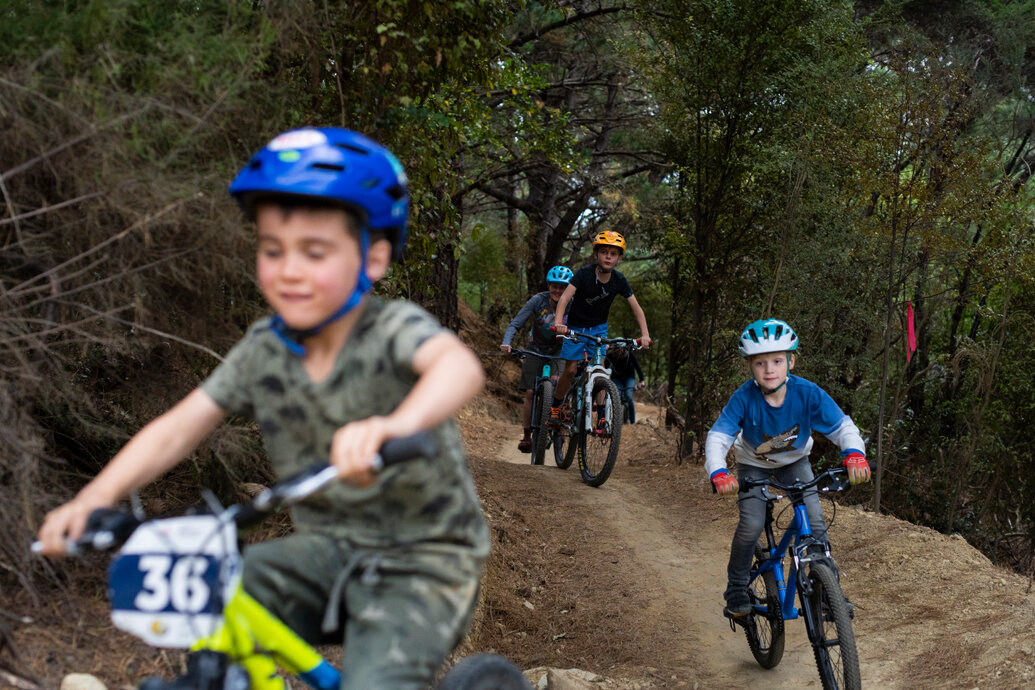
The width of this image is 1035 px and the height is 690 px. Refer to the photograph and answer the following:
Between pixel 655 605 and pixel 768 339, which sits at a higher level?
pixel 768 339

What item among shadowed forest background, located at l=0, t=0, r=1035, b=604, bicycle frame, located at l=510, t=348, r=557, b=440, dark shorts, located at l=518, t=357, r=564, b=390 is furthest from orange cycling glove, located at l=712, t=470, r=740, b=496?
dark shorts, located at l=518, t=357, r=564, b=390

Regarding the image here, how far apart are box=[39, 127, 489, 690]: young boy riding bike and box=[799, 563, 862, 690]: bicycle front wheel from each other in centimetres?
327

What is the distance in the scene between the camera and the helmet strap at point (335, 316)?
2387 millimetres

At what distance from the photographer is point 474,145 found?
13406 millimetres

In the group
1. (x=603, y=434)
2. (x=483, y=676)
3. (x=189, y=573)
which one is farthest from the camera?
(x=603, y=434)

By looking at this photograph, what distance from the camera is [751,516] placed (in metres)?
5.91

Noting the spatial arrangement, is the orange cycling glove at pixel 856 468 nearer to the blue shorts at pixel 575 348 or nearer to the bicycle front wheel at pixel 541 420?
the blue shorts at pixel 575 348

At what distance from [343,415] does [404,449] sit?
0.54 m

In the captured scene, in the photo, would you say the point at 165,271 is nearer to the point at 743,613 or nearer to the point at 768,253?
the point at 743,613

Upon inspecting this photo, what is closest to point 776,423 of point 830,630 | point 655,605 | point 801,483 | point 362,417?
point 801,483

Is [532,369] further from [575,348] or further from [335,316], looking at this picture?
[335,316]

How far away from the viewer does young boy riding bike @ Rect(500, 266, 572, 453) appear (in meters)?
11.3

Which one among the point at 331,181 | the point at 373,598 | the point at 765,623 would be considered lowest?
the point at 765,623

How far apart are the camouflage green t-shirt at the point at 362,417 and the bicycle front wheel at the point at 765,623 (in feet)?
13.2
